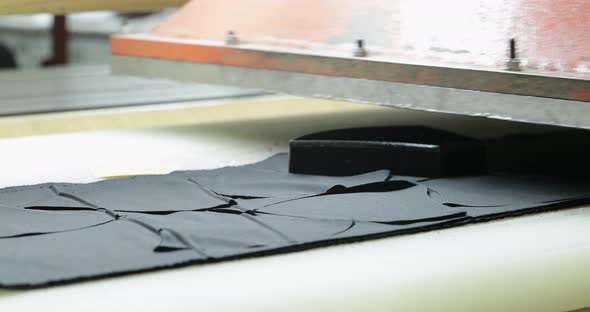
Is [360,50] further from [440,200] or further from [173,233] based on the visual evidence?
[173,233]

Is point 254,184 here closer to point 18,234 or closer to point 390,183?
point 390,183

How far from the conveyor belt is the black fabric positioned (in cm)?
109

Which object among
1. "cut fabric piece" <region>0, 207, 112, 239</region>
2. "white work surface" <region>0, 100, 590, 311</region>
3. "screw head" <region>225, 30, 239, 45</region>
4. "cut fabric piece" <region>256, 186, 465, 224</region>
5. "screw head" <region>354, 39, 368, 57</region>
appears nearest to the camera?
"white work surface" <region>0, 100, 590, 311</region>

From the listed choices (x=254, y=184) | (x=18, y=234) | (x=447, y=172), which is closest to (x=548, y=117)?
(x=447, y=172)

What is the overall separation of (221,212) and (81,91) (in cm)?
170

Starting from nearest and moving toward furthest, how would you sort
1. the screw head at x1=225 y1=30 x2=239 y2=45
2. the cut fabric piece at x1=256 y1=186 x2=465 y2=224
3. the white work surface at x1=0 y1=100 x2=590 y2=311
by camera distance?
the white work surface at x1=0 y1=100 x2=590 y2=311 < the cut fabric piece at x1=256 y1=186 x2=465 y2=224 < the screw head at x1=225 y1=30 x2=239 y2=45

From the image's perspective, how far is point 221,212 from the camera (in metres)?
1.67

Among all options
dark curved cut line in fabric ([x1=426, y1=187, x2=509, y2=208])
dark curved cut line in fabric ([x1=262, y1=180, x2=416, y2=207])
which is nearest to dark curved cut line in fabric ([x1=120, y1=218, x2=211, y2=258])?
dark curved cut line in fabric ([x1=262, y1=180, x2=416, y2=207])

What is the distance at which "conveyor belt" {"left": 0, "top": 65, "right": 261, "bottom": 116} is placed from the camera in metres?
2.97

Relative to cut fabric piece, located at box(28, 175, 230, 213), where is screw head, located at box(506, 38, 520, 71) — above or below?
above

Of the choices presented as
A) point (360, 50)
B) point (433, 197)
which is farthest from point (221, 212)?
point (360, 50)

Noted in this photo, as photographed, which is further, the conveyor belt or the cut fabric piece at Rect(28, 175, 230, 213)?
the conveyor belt

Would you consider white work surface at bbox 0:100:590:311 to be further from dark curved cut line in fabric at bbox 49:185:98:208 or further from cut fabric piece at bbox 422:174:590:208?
dark curved cut line in fabric at bbox 49:185:98:208

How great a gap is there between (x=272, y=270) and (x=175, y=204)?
15.4 inches
